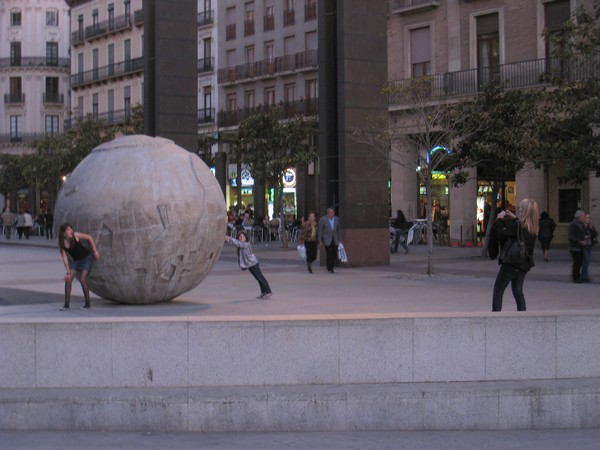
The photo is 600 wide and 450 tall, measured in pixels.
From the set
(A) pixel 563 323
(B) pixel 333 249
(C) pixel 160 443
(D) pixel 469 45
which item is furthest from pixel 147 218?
(D) pixel 469 45

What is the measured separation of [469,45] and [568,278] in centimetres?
1825

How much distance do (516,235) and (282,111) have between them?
41396mm

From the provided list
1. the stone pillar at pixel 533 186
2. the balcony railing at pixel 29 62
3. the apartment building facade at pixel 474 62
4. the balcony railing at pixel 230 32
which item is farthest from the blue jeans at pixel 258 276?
the balcony railing at pixel 29 62

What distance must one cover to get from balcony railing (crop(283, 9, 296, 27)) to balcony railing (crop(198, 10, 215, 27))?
21.3 ft

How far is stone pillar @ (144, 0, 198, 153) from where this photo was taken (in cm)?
2603

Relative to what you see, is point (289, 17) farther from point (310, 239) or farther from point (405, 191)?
point (310, 239)

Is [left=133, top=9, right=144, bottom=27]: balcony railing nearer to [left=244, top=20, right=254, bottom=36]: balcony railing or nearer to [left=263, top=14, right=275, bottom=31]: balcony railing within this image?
[left=244, top=20, right=254, bottom=36]: balcony railing

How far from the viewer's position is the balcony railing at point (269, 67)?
5297 cm

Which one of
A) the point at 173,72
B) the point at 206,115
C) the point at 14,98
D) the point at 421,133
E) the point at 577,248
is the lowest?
the point at 577,248

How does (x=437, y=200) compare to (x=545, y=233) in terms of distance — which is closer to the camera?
(x=545, y=233)

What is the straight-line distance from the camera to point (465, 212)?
38406mm

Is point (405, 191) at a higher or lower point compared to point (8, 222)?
higher

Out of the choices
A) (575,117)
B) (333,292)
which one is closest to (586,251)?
(575,117)

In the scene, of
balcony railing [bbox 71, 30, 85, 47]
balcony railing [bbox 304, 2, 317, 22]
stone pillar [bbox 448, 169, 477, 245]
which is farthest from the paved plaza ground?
balcony railing [bbox 71, 30, 85, 47]
